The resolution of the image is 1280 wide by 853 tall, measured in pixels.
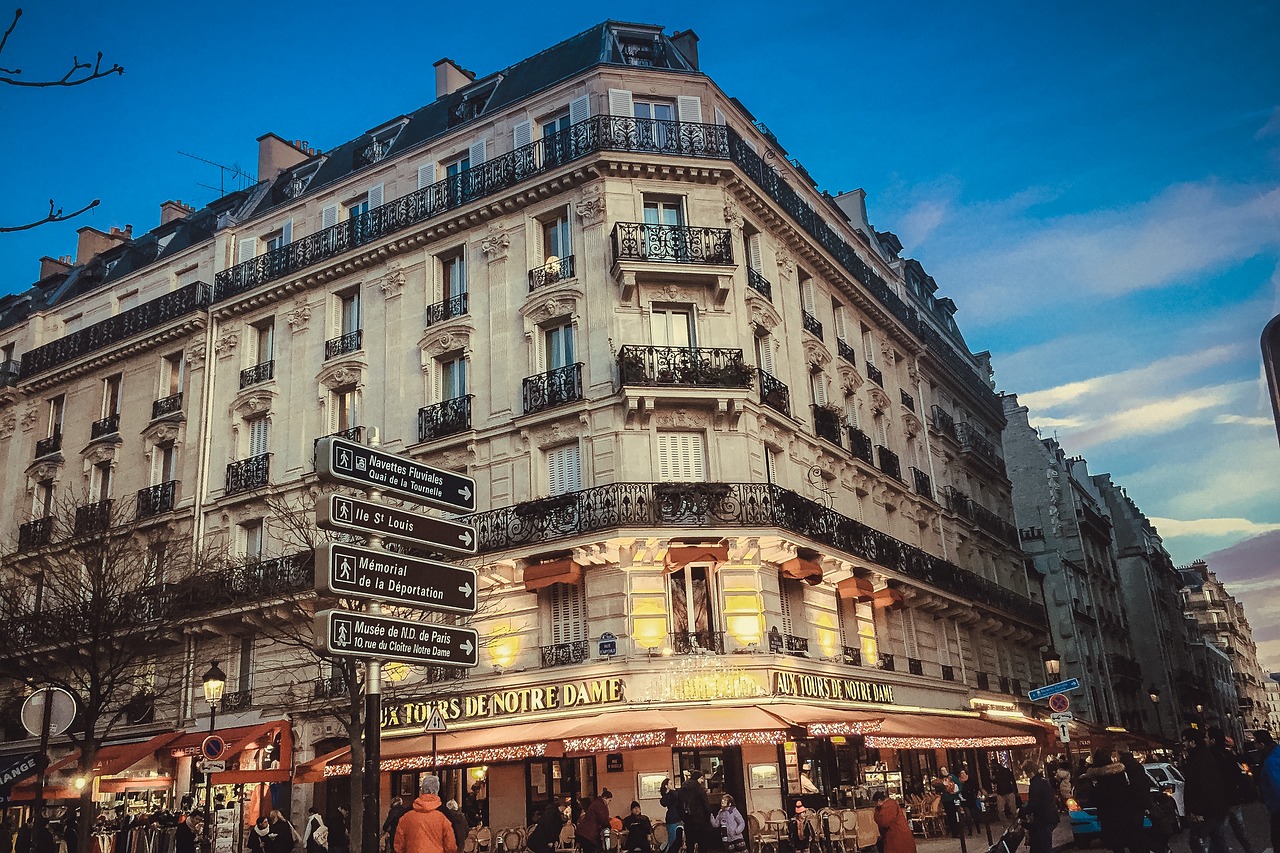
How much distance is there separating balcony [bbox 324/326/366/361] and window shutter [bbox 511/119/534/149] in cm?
610

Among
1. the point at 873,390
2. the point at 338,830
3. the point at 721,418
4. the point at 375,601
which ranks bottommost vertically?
the point at 338,830

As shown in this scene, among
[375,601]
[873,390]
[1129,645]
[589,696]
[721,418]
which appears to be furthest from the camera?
[1129,645]

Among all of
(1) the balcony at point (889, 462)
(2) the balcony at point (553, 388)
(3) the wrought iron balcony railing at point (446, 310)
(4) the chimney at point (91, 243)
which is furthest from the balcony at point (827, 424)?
(4) the chimney at point (91, 243)

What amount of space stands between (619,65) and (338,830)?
57.3 feet

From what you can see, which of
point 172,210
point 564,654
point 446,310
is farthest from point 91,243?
point 564,654

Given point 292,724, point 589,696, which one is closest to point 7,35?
point 589,696

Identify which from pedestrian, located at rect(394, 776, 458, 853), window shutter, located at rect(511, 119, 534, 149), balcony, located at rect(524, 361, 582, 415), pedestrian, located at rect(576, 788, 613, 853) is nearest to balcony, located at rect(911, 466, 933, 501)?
balcony, located at rect(524, 361, 582, 415)

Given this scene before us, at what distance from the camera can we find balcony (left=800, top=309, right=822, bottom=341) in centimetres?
2762

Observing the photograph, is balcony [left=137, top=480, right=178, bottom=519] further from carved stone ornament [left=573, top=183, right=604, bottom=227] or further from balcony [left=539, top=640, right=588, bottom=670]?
carved stone ornament [left=573, top=183, right=604, bottom=227]

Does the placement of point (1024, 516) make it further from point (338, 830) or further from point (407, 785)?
point (338, 830)

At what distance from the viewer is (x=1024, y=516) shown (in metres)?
49.3

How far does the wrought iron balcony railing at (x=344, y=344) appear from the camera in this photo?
2736 centimetres

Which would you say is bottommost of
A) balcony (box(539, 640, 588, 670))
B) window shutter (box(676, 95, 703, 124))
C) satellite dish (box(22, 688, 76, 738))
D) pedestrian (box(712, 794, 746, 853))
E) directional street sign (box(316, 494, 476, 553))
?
pedestrian (box(712, 794, 746, 853))

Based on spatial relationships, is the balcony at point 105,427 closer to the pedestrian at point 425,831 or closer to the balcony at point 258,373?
the balcony at point 258,373
